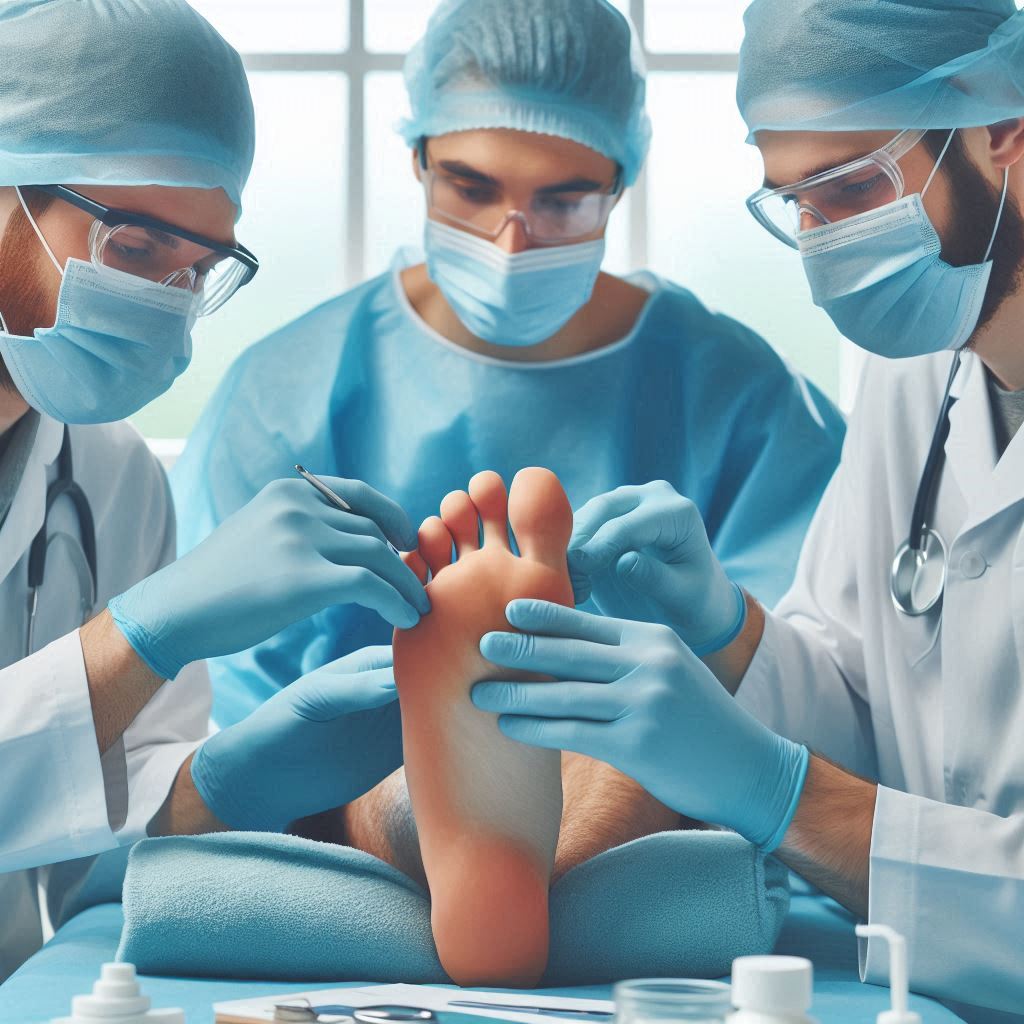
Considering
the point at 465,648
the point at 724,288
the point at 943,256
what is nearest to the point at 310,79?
the point at 724,288

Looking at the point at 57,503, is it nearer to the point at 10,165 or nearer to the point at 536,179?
the point at 10,165

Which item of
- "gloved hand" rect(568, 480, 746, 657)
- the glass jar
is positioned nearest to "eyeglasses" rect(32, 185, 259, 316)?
"gloved hand" rect(568, 480, 746, 657)

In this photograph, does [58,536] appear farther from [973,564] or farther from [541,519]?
[973,564]

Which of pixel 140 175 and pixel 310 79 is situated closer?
pixel 140 175

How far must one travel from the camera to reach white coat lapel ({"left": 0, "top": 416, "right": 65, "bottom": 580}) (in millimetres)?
1450

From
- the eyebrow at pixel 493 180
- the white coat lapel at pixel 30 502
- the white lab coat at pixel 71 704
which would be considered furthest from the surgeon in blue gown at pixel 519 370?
the white coat lapel at pixel 30 502

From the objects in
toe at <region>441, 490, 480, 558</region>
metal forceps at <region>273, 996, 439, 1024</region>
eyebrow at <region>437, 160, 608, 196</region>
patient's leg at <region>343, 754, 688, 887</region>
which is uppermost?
eyebrow at <region>437, 160, 608, 196</region>

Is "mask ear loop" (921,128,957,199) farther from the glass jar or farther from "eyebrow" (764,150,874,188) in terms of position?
the glass jar

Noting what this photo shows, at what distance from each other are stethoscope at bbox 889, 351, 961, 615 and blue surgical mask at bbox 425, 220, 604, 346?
2.02ft

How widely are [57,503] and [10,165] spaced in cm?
42

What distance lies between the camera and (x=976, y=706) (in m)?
1.30

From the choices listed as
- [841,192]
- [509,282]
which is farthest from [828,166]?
[509,282]

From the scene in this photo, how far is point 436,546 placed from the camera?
1206 millimetres

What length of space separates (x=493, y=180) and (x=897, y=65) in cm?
67
